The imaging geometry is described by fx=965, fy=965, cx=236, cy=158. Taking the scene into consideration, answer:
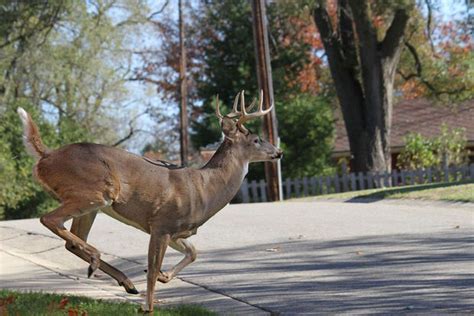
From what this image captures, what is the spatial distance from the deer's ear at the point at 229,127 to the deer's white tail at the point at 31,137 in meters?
2.00

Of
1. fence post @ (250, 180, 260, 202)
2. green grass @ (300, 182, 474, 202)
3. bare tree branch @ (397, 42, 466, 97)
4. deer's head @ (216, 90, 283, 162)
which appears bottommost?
green grass @ (300, 182, 474, 202)

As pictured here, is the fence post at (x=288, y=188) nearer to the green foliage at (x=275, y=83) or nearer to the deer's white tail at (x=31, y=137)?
the green foliage at (x=275, y=83)

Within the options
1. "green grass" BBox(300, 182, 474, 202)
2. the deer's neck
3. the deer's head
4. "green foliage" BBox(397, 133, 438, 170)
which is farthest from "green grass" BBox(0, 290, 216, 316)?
"green foliage" BBox(397, 133, 438, 170)

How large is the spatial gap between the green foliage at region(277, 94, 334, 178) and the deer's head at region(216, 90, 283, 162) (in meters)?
30.1

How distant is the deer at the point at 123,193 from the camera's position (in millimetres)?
8922

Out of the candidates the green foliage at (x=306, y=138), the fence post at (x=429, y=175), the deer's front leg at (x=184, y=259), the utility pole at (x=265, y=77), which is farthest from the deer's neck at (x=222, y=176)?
the green foliage at (x=306, y=138)

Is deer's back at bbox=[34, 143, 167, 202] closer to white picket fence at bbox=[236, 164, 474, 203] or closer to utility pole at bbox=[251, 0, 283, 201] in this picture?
utility pole at bbox=[251, 0, 283, 201]

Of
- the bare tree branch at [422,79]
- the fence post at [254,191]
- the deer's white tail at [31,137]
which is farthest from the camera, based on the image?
the bare tree branch at [422,79]

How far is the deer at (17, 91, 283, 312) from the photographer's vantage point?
29.3 feet

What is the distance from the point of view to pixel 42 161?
9.02 metres

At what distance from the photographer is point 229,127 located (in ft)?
33.5

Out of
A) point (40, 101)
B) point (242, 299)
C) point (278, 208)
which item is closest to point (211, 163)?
point (242, 299)

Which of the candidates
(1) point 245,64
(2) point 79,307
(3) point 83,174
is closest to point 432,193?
(2) point 79,307

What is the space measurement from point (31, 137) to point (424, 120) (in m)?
40.5
